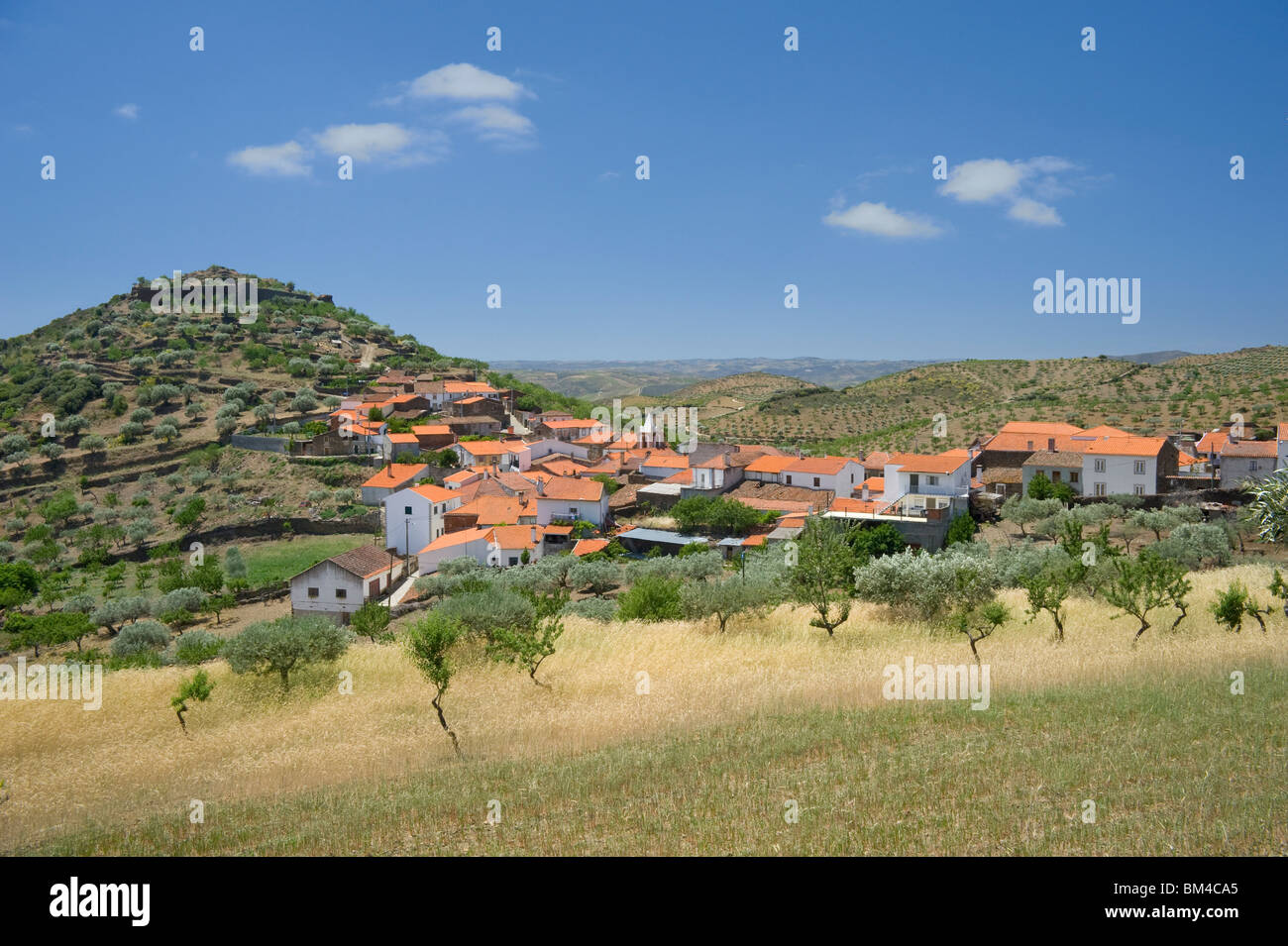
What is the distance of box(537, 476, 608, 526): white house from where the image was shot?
4250 centimetres

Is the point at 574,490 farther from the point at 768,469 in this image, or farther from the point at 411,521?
the point at 768,469

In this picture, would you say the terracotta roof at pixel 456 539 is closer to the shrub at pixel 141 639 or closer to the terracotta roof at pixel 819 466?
the shrub at pixel 141 639

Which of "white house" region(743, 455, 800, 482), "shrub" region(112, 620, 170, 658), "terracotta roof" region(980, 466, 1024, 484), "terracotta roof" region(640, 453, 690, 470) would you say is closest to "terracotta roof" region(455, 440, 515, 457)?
"terracotta roof" region(640, 453, 690, 470)

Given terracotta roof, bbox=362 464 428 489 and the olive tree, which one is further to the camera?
terracotta roof, bbox=362 464 428 489

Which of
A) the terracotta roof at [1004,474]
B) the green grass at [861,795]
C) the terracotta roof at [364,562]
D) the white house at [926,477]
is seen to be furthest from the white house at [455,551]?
the green grass at [861,795]

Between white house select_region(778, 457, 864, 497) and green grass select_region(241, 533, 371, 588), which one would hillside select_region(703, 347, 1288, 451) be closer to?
white house select_region(778, 457, 864, 497)

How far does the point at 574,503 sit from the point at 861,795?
35559 mm

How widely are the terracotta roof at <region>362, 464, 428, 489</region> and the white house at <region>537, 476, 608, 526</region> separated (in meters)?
12.4

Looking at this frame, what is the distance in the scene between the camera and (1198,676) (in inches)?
416

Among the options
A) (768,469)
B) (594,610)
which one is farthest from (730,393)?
(594,610)

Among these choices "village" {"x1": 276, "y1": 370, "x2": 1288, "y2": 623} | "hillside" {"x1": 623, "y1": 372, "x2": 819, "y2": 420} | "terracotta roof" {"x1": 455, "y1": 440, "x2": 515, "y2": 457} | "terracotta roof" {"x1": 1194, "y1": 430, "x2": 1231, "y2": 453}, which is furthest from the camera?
"hillside" {"x1": 623, "y1": 372, "x2": 819, "y2": 420}

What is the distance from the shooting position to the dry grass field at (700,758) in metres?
6.96

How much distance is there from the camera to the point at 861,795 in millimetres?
7602
